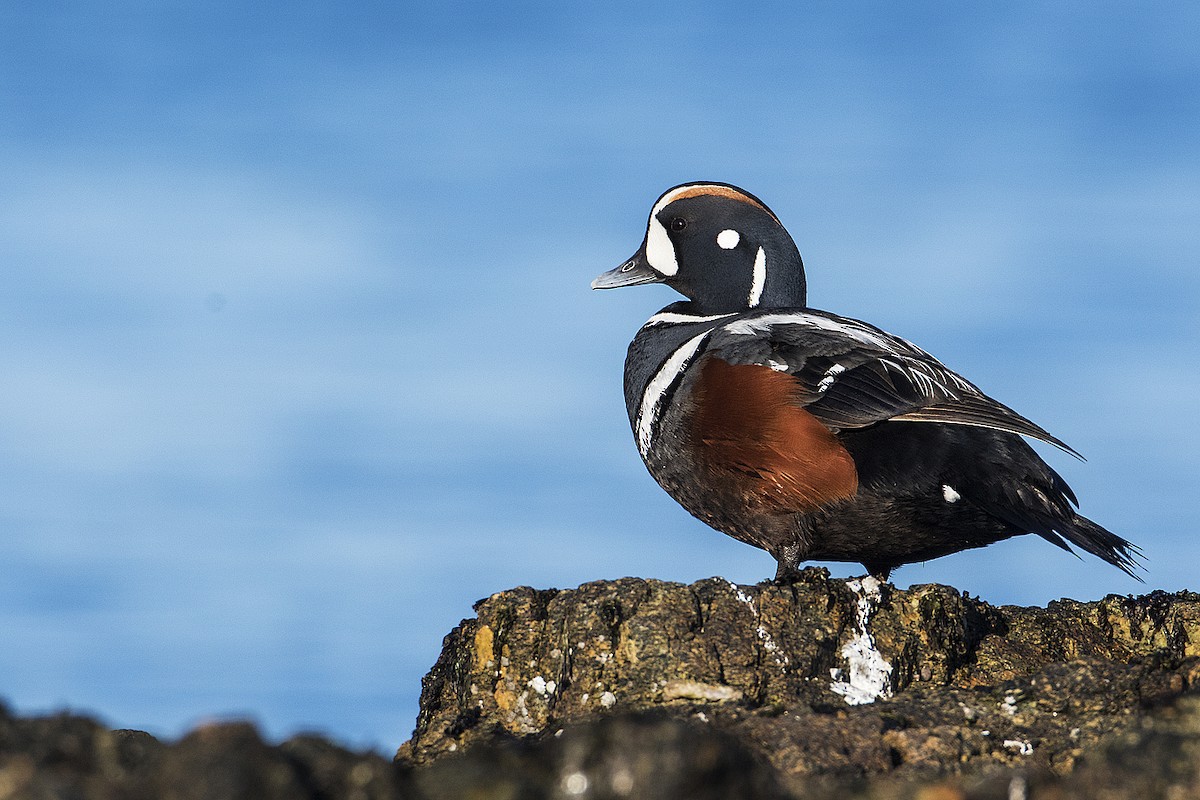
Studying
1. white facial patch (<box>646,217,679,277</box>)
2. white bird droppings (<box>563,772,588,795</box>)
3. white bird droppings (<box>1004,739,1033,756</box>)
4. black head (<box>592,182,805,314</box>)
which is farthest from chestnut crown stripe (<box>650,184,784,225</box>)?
white bird droppings (<box>563,772,588,795</box>)

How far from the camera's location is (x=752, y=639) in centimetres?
579

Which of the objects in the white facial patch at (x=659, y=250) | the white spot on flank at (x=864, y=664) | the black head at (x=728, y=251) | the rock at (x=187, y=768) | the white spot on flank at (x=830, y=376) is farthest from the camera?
the white facial patch at (x=659, y=250)

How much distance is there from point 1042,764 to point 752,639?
4.88 feet

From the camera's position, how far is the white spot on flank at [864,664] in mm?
5840

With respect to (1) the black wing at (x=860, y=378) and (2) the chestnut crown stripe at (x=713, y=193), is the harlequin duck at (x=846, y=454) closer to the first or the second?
(1) the black wing at (x=860, y=378)

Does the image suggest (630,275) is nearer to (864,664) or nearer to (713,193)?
(713,193)

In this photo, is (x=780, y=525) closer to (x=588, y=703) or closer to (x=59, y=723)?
(x=588, y=703)

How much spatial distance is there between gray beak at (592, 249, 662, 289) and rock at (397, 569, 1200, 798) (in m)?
3.97

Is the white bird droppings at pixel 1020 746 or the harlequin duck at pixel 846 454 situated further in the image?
the harlequin duck at pixel 846 454

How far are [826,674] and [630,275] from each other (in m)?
4.76

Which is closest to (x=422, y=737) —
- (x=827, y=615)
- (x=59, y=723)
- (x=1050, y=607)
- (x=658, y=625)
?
(x=658, y=625)

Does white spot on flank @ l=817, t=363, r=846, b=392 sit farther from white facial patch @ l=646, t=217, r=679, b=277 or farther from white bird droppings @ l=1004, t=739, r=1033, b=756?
white bird droppings @ l=1004, t=739, r=1033, b=756

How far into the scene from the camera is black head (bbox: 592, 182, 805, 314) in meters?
9.35

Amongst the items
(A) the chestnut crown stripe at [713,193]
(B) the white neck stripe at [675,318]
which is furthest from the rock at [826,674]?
(A) the chestnut crown stripe at [713,193]
